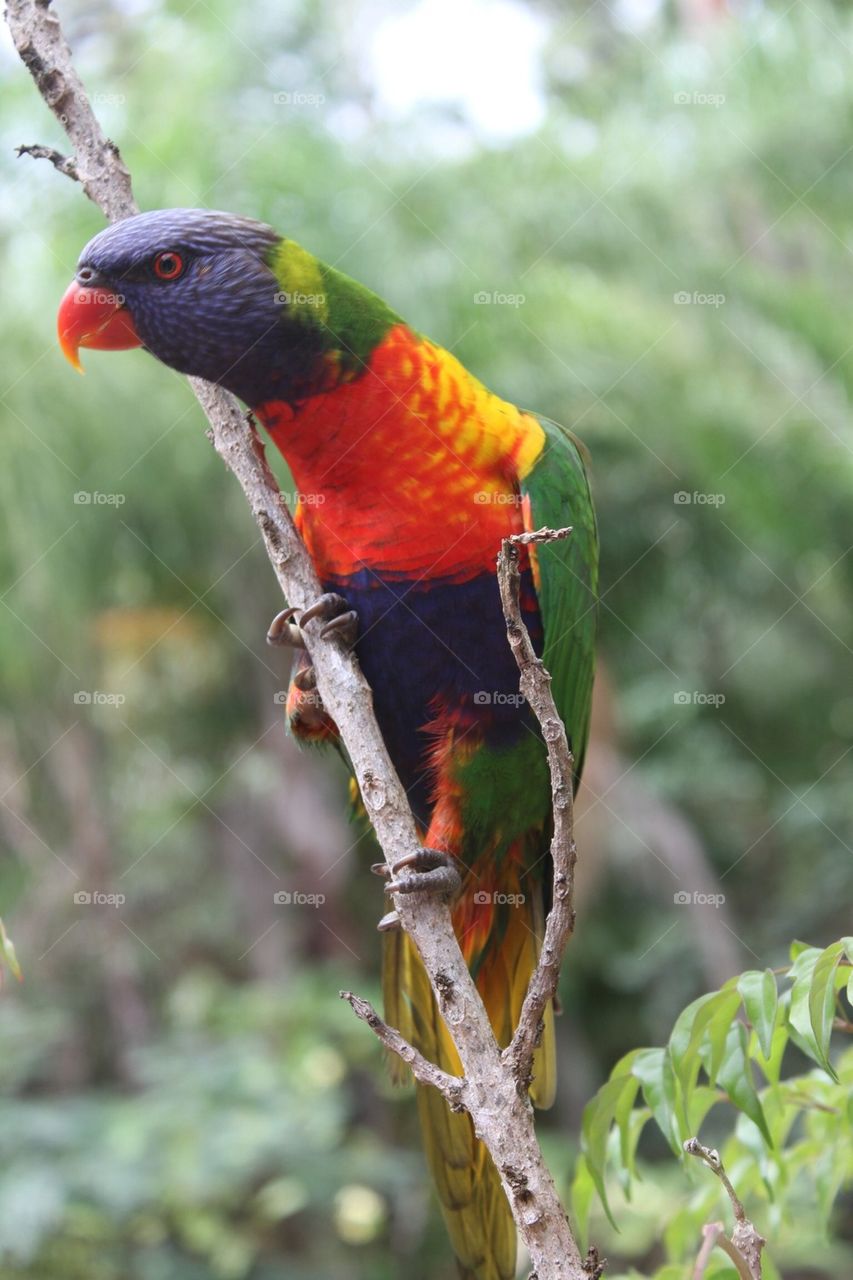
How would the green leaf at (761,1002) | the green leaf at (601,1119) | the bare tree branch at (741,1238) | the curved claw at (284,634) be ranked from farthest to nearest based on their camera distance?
the curved claw at (284,634), the green leaf at (601,1119), the green leaf at (761,1002), the bare tree branch at (741,1238)

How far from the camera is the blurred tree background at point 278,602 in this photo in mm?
2902

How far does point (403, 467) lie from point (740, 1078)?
2.30ft

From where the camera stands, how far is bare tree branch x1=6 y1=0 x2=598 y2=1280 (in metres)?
0.76

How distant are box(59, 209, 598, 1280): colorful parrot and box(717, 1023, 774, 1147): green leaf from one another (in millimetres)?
328

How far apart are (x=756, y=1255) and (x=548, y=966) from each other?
0.21 m

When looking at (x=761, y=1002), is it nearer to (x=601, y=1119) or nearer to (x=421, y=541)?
(x=601, y=1119)

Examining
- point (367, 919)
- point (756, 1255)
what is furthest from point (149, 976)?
point (756, 1255)

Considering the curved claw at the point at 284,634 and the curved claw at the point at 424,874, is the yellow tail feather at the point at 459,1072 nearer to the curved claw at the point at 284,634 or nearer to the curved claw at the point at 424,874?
the curved claw at the point at 424,874

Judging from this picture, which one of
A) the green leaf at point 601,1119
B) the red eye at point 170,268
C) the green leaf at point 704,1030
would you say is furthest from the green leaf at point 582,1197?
the red eye at point 170,268

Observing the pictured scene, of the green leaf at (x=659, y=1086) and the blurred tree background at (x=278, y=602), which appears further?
the blurred tree background at (x=278, y=602)

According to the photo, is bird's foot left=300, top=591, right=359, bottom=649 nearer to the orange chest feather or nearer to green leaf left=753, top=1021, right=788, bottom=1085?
the orange chest feather

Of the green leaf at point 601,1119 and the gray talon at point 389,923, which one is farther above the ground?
the gray talon at point 389,923

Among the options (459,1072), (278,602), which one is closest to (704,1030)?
(459,1072)

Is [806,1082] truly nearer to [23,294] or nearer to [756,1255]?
[756,1255]
